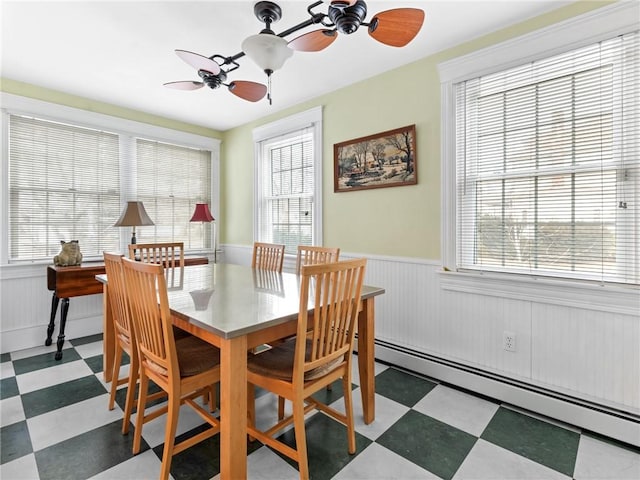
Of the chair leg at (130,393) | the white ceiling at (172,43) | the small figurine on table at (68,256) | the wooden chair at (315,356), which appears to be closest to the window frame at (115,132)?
the white ceiling at (172,43)

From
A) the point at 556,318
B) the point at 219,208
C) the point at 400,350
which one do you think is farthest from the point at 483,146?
the point at 219,208

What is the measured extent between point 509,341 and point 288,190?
8.92ft

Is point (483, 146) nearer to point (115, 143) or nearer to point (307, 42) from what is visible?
point (307, 42)

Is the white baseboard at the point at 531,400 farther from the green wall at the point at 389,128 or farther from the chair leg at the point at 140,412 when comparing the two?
the chair leg at the point at 140,412

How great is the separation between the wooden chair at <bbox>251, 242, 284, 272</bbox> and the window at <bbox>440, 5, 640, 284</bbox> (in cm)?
150

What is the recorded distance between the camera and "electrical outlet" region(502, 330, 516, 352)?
225 centimetres

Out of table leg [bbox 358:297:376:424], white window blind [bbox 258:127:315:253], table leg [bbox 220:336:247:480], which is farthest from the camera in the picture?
white window blind [bbox 258:127:315:253]

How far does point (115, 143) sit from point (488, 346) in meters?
4.26

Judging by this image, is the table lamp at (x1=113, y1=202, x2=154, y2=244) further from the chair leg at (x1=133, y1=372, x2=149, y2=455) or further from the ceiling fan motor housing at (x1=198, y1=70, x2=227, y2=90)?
the chair leg at (x1=133, y1=372, x2=149, y2=455)

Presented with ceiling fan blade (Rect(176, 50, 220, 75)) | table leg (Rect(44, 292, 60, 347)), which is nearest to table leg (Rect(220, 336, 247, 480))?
ceiling fan blade (Rect(176, 50, 220, 75))

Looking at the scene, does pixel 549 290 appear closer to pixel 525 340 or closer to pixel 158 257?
pixel 525 340

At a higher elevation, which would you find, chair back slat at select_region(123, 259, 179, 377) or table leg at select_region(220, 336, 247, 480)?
chair back slat at select_region(123, 259, 179, 377)

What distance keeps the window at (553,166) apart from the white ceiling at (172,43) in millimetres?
417

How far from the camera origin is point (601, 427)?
188 centimetres
